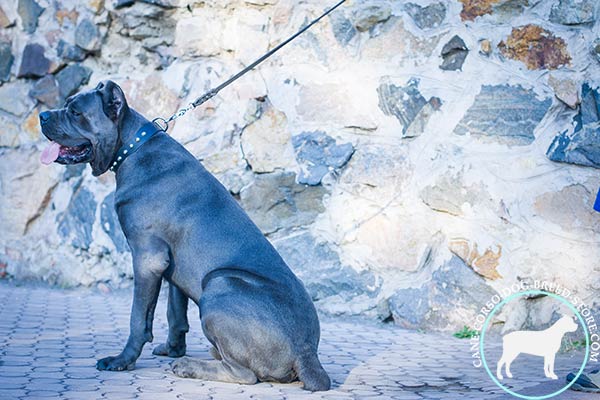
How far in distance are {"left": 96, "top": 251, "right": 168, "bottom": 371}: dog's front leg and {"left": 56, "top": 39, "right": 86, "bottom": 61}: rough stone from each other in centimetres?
346

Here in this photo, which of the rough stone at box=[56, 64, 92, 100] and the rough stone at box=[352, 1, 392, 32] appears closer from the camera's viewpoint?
the rough stone at box=[352, 1, 392, 32]

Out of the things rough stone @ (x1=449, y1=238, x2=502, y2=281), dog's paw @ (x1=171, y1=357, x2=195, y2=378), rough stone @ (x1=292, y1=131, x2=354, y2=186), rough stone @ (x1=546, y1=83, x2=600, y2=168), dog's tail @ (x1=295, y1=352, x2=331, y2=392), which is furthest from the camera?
rough stone @ (x1=292, y1=131, x2=354, y2=186)

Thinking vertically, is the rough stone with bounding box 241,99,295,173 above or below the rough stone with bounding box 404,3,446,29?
below

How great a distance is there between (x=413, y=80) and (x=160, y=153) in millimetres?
2256

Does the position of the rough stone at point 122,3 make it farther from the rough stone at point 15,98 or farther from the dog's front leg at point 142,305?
the dog's front leg at point 142,305

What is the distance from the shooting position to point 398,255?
18.4 ft

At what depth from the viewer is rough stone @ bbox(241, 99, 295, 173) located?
6.00 m

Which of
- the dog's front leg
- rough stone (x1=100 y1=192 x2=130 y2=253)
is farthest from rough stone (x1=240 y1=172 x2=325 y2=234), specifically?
the dog's front leg

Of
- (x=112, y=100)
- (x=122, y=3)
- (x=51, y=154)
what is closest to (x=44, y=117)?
(x=51, y=154)

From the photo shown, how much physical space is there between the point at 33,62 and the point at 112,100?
3292mm

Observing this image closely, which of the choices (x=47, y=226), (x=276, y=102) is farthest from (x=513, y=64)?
(x=47, y=226)

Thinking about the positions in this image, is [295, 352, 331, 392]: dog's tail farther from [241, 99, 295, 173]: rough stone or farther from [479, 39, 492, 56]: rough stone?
[479, 39, 492, 56]: rough stone

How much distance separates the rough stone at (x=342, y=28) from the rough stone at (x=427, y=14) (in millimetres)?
406

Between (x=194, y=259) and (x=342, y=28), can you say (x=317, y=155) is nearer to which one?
(x=342, y=28)
